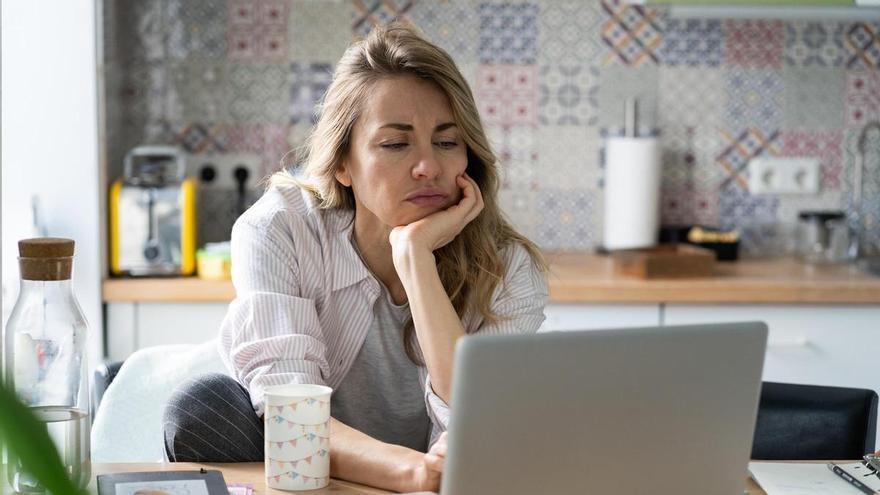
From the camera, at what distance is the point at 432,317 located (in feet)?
5.29

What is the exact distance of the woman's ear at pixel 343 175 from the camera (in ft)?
5.81

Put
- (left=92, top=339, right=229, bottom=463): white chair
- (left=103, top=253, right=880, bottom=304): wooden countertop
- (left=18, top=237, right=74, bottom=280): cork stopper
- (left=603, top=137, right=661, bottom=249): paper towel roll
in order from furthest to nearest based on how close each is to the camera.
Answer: (left=603, top=137, right=661, bottom=249): paper towel roll
(left=103, top=253, right=880, bottom=304): wooden countertop
(left=92, top=339, right=229, bottom=463): white chair
(left=18, top=237, right=74, bottom=280): cork stopper

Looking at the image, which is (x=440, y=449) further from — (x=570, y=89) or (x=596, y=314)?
(x=570, y=89)

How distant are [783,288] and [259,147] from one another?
1.61 metres

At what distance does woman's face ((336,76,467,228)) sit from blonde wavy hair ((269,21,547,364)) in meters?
0.02

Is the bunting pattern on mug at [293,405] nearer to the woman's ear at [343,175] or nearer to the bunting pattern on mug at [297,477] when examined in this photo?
the bunting pattern on mug at [297,477]

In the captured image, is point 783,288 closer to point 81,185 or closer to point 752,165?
point 752,165

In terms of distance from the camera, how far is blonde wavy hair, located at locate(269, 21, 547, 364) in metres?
1.68

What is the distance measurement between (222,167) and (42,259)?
89.1 inches

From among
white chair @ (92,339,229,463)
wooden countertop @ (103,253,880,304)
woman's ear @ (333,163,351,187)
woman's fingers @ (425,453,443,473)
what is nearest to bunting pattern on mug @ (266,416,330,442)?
woman's fingers @ (425,453,443,473)

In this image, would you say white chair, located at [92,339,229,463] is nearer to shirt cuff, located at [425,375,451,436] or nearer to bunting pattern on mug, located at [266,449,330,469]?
shirt cuff, located at [425,375,451,436]

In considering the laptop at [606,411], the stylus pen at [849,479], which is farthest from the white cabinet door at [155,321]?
the laptop at [606,411]

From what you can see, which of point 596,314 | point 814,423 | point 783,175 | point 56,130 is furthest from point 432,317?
point 783,175

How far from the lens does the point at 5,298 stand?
8.54ft
